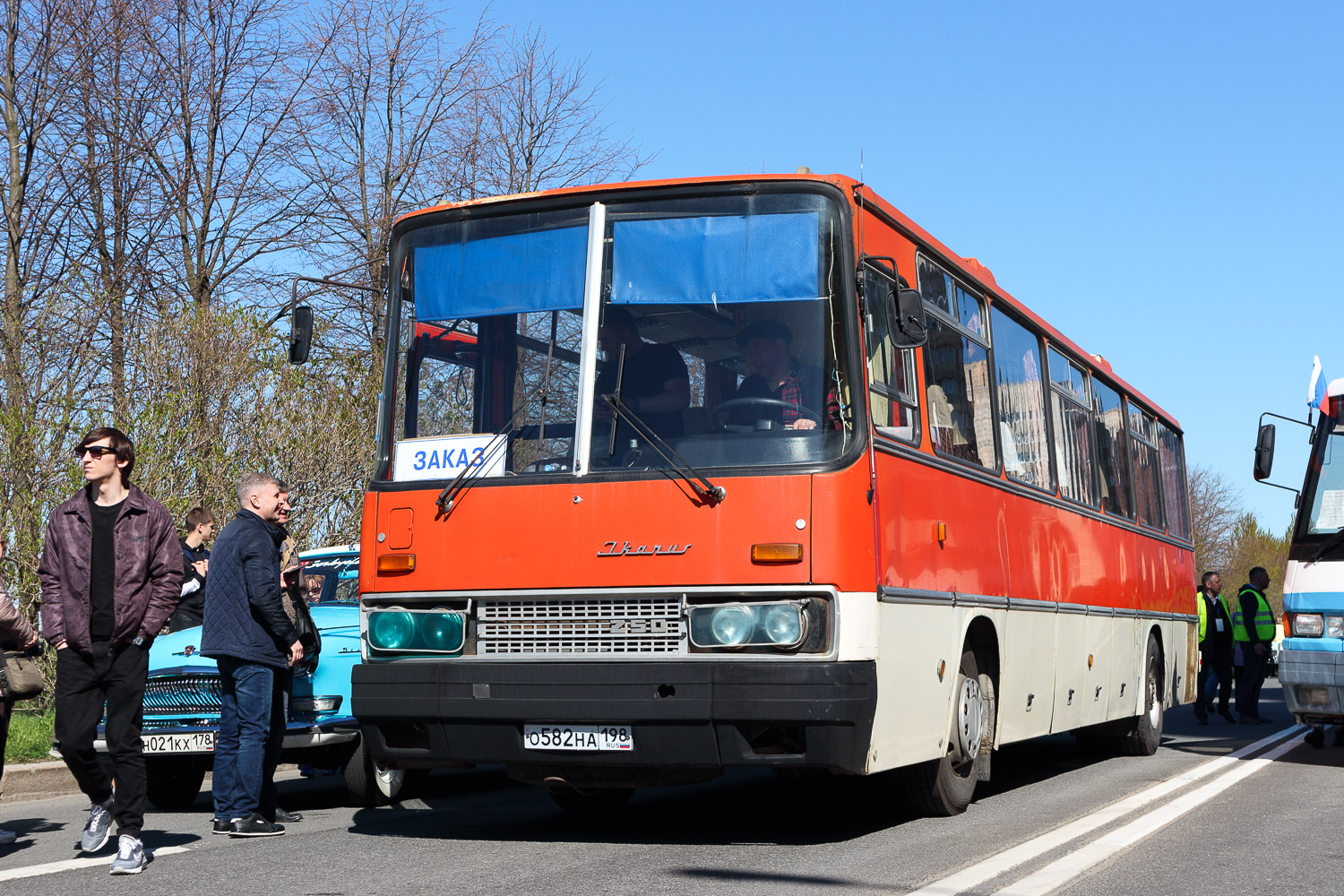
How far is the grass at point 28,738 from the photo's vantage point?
11727mm

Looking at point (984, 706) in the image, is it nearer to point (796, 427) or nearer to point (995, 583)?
point (995, 583)

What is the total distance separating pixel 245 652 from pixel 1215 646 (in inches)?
597

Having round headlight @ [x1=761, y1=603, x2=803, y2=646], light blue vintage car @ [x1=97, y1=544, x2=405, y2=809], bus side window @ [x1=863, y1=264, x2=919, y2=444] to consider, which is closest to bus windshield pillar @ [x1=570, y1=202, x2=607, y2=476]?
round headlight @ [x1=761, y1=603, x2=803, y2=646]

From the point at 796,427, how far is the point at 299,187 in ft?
59.9

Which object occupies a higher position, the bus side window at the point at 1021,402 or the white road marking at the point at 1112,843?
the bus side window at the point at 1021,402

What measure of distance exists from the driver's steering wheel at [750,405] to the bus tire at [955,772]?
2059mm

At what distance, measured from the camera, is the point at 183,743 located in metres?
9.46

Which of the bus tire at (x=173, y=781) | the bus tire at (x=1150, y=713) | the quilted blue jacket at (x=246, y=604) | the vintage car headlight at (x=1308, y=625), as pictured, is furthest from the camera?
the bus tire at (x=1150, y=713)

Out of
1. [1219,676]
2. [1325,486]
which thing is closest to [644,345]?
[1325,486]

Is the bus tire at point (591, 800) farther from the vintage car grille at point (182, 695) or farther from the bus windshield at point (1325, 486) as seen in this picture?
the bus windshield at point (1325, 486)

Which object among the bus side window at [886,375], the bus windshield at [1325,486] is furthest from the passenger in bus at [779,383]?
the bus windshield at [1325,486]

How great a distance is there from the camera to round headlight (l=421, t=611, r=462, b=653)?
7742mm

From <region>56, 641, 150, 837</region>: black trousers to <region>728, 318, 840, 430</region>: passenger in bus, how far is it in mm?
2994

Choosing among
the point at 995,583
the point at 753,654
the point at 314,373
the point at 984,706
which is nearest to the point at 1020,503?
the point at 995,583
